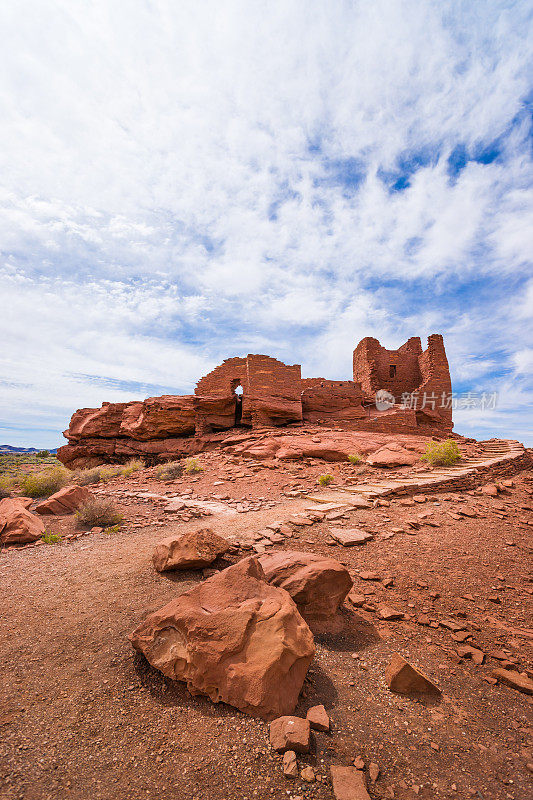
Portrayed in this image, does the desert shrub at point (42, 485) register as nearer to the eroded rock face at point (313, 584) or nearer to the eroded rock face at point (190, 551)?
the eroded rock face at point (190, 551)

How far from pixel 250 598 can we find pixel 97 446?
20.7 m

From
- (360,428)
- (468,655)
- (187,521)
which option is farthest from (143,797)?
(360,428)

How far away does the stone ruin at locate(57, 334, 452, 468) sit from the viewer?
17328mm

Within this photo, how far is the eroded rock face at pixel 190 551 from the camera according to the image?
4.84 metres

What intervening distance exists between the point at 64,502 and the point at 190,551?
6.03 metres

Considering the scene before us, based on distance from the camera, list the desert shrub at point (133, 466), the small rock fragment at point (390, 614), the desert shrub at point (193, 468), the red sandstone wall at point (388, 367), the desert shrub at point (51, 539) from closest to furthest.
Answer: the small rock fragment at point (390, 614) < the desert shrub at point (51, 539) < the desert shrub at point (193, 468) < the desert shrub at point (133, 466) < the red sandstone wall at point (388, 367)

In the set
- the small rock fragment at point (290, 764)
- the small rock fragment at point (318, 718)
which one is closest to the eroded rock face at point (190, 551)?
the small rock fragment at point (318, 718)

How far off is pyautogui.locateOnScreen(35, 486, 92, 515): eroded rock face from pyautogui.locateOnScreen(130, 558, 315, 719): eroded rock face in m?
6.84

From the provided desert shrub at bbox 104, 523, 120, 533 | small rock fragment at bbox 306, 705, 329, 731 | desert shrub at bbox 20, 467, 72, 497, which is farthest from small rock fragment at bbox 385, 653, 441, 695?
desert shrub at bbox 20, 467, 72, 497

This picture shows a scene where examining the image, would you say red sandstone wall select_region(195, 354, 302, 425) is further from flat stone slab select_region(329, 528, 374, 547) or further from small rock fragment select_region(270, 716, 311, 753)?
small rock fragment select_region(270, 716, 311, 753)

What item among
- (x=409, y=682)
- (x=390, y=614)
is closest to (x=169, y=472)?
(x=390, y=614)

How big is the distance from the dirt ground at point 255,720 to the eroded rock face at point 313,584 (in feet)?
0.86

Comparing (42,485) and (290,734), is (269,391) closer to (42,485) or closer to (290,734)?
(42,485)

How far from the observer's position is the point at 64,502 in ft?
29.3
